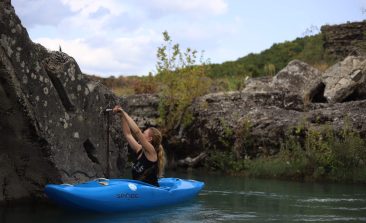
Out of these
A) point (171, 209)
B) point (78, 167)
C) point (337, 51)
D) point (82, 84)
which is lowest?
point (171, 209)

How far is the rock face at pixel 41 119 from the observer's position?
8.23 m

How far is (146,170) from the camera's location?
902 cm

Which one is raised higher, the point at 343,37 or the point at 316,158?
the point at 343,37

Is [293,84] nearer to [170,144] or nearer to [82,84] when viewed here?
[170,144]

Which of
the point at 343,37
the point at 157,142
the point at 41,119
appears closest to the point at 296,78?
the point at 343,37

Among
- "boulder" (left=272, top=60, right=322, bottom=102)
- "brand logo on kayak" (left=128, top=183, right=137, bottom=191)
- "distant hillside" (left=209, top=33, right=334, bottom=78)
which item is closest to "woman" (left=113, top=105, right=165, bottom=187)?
"brand logo on kayak" (left=128, top=183, right=137, bottom=191)

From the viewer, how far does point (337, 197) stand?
1046 cm

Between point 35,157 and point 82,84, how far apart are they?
64.6 inches

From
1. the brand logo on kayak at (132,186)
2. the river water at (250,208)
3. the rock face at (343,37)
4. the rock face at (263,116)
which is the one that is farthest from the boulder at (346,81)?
the brand logo on kayak at (132,186)

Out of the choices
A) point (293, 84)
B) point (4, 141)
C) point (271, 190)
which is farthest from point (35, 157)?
point (293, 84)

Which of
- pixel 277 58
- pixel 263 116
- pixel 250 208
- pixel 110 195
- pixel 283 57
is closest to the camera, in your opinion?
pixel 110 195

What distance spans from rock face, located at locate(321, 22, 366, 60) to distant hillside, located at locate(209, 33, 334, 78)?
140cm

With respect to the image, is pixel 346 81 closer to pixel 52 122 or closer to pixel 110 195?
pixel 52 122

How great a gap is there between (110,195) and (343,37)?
21702 mm
